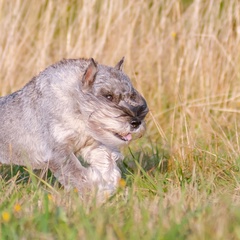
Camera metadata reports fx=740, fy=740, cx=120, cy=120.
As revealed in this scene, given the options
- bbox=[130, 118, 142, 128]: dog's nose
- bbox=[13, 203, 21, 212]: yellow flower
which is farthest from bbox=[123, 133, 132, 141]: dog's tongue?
bbox=[13, 203, 21, 212]: yellow flower

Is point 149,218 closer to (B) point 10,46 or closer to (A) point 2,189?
(A) point 2,189

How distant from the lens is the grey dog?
17.3 feet

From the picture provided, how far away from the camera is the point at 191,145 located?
21.0 ft

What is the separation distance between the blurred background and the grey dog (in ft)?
8.37

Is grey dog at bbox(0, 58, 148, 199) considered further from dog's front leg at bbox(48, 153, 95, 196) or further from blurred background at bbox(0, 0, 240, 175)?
blurred background at bbox(0, 0, 240, 175)

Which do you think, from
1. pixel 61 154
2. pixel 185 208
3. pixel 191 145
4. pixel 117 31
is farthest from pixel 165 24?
pixel 185 208

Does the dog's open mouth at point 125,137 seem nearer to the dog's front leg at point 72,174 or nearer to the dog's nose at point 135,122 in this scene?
the dog's nose at point 135,122

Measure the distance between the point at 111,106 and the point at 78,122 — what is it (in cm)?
36

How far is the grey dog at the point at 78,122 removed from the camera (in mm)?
5258

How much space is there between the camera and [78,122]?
5.46 m

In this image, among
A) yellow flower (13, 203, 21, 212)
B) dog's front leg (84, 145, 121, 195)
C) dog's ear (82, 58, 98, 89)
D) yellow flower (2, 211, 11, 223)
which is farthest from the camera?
dog's front leg (84, 145, 121, 195)

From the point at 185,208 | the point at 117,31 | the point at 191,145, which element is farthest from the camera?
the point at 117,31

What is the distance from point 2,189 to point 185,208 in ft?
5.15

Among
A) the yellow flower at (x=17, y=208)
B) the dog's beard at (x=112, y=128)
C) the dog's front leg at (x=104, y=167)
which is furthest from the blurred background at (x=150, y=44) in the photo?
the yellow flower at (x=17, y=208)
